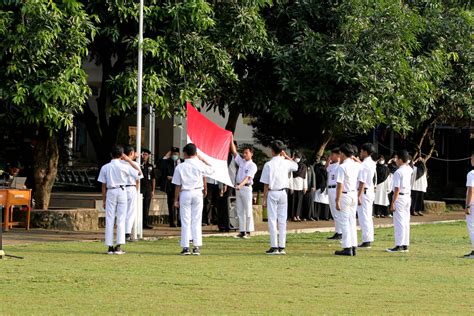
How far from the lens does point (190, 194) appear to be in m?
18.1

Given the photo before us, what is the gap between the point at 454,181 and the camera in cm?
4028

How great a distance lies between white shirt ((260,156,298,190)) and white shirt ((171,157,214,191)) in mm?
1208

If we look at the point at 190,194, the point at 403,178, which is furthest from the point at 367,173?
the point at 190,194

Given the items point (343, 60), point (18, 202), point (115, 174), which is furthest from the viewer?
point (343, 60)

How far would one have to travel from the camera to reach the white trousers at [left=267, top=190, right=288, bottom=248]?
1855 cm

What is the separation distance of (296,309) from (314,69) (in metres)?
14.0

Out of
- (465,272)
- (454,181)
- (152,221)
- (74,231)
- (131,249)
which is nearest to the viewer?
(465,272)

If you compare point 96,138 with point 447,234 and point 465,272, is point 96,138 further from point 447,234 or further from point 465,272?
point 465,272

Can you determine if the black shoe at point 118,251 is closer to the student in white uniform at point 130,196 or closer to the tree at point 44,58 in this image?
the student in white uniform at point 130,196

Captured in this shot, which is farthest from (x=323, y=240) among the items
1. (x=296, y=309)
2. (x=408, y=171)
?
(x=296, y=309)

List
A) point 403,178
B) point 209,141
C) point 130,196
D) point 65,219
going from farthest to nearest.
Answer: point 65,219 → point 209,141 → point 403,178 → point 130,196

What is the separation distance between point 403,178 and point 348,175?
165cm

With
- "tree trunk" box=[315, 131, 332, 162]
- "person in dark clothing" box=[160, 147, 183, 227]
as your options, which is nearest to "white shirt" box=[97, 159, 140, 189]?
"person in dark clothing" box=[160, 147, 183, 227]

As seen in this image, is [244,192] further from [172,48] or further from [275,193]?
[275,193]
